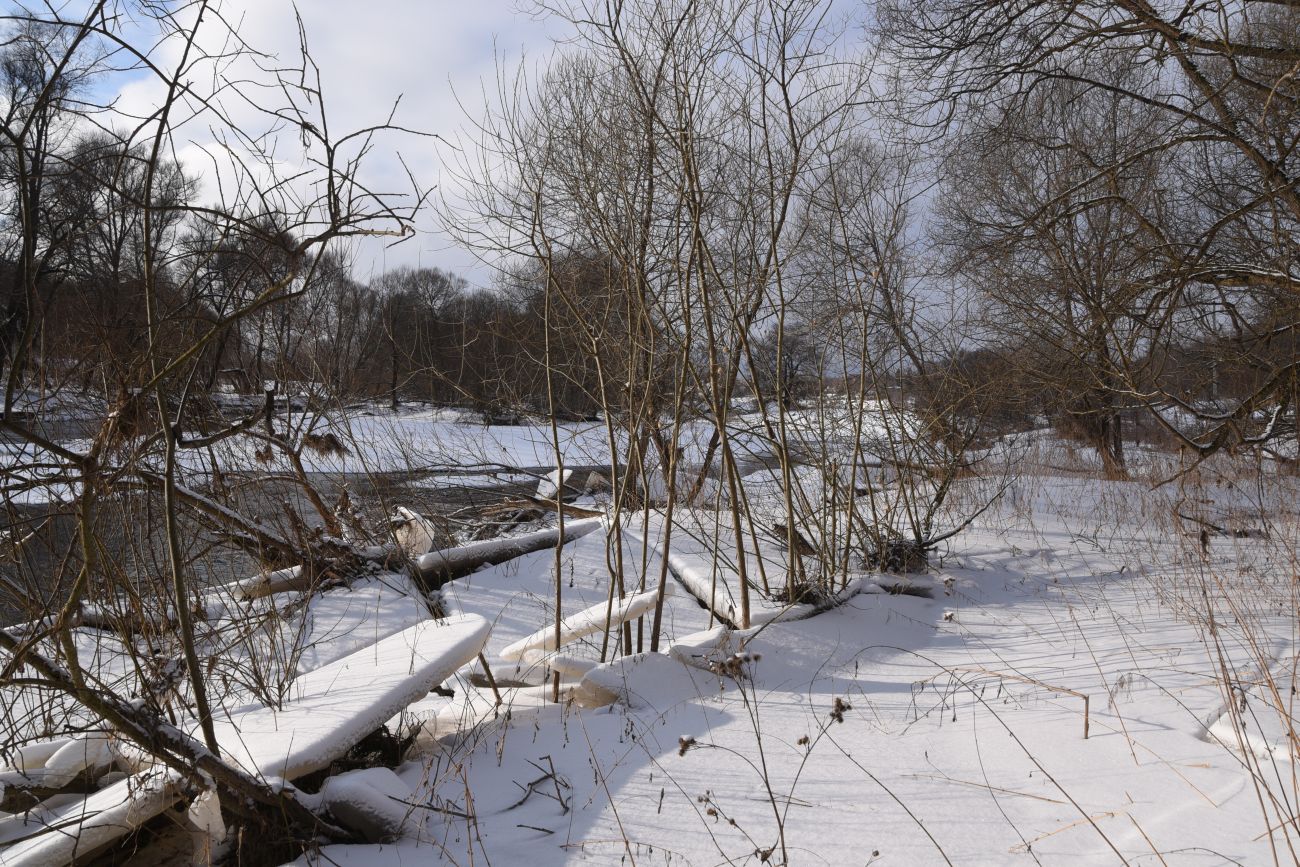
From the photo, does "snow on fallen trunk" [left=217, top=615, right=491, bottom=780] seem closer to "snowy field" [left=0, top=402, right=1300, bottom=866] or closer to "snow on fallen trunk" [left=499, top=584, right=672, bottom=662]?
"snowy field" [left=0, top=402, right=1300, bottom=866]

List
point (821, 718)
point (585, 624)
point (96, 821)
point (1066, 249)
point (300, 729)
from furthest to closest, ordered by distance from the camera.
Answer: point (1066, 249)
point (585, 624)
point (821, 718)
point (300, 729)
point (96, 821)

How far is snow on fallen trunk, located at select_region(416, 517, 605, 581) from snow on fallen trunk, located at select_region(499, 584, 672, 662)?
64.9 inches

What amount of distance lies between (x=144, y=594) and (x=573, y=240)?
11.2ft

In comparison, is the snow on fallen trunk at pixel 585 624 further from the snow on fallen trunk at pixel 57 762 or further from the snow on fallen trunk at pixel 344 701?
the snow on fallen trunk at pixel 57 762

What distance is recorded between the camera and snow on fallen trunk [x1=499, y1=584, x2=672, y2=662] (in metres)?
4.01

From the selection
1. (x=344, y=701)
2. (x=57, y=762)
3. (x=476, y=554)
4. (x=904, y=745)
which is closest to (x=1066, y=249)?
(x=476, y=554)

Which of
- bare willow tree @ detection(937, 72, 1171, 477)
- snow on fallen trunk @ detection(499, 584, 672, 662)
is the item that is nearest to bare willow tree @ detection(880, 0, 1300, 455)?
bare willow tree @ detection(937, 72, 1171, 477)

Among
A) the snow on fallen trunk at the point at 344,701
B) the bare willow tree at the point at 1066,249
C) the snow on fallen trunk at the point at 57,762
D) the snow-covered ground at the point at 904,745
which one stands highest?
the bare willow tree at the point at 1066,249

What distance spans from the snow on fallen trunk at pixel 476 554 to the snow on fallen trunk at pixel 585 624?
5.40 ft

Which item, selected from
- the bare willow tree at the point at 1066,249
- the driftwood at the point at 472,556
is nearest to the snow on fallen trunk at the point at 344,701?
the driftwood at the point at 472,556

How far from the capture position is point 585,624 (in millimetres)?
4121

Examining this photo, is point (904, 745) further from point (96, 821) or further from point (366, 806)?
point (96, 821)

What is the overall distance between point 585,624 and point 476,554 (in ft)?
8.02

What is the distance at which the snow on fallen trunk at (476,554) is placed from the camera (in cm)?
616
